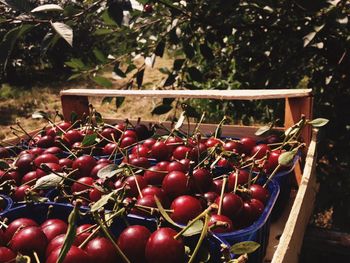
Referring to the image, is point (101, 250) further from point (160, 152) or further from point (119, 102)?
point (119, 102)

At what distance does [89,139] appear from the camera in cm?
114

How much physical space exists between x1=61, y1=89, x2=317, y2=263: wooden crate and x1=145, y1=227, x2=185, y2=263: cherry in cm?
16

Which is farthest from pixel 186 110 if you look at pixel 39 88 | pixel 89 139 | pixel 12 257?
pixel 39 88

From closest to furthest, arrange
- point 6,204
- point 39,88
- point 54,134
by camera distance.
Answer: point 6,204, point 54,134, point 39,88

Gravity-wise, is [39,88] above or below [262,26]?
below

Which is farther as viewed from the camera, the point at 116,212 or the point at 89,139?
the point at 89,139

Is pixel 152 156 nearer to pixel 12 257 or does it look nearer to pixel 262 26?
pixel 12 257

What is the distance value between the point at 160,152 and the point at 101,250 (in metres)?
0.49

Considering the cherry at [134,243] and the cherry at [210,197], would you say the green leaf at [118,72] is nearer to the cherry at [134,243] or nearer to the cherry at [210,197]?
the cherry at [210,197]

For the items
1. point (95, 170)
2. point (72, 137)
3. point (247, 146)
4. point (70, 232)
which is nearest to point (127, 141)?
point (72, 137)

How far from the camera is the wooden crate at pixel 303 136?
773 mm

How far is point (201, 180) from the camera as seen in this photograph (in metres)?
0.87

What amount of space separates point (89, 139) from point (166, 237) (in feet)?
1.83

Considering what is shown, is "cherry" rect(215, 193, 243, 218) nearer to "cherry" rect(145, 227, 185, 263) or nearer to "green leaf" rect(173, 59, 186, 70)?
"cherry" rect(145, 227, 185, 263)
